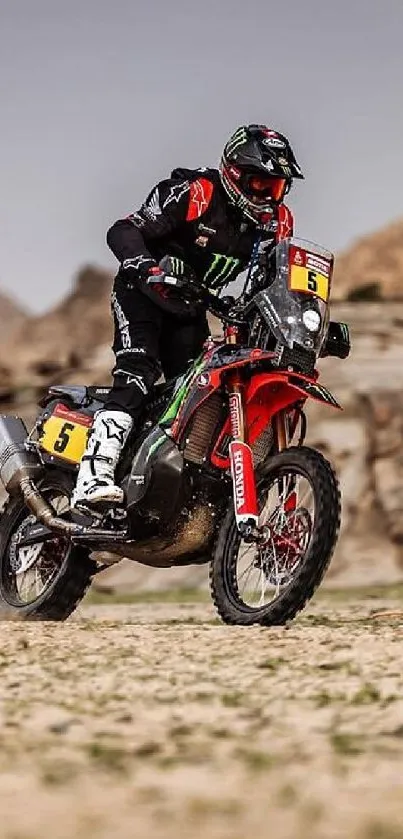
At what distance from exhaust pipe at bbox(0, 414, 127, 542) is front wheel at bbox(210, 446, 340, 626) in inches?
33.2

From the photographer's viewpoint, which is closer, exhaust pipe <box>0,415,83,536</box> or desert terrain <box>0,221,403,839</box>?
desert terrain <box>0,221,403,839</box>

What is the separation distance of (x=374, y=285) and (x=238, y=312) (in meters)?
47.0

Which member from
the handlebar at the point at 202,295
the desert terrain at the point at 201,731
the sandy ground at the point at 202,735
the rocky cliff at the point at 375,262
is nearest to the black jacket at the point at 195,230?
the handlebar at the point at 202,295

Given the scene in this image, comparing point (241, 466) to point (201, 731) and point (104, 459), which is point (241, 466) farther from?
point (201, 731)

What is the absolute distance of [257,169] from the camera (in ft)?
27.5

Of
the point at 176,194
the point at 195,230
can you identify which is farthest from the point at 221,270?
the point at 176,194

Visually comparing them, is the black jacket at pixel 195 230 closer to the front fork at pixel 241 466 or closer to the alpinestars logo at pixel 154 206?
the alpinestars logo at pixel 154 206

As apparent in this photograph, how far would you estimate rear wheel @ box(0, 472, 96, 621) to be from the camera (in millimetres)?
9266

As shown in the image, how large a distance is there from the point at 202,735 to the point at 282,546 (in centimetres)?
339

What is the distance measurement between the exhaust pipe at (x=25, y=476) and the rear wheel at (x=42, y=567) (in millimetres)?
124

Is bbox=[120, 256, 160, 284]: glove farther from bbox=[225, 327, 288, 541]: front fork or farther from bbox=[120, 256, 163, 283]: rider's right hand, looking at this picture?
bbox=[225, 327, 288, 541]: front fork

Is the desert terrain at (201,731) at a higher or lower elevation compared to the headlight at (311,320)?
lower

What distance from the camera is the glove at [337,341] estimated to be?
8.41 m

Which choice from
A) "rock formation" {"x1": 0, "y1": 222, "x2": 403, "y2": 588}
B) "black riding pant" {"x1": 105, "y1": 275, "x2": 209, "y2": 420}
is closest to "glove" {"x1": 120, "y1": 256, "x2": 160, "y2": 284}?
"black riding pant" {"x1": 105, "y1": 275, "x2": 209, "y2": 420}
